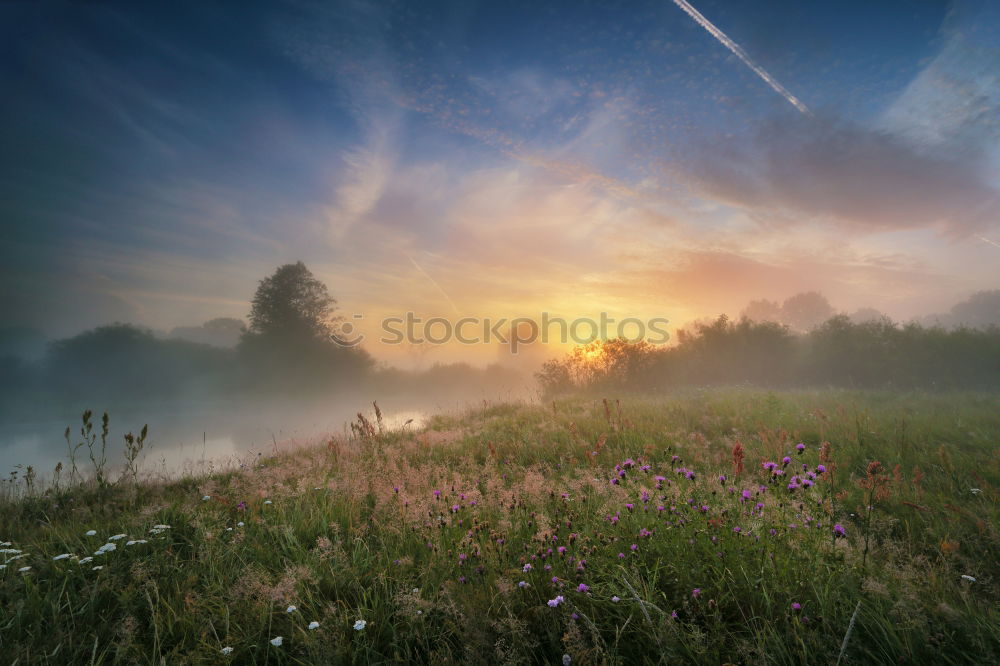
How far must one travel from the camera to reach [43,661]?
251 centimetres

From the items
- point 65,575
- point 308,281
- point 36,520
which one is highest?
point 308,281

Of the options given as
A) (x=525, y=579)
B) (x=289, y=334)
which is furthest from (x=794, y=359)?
(x=289, y=334)

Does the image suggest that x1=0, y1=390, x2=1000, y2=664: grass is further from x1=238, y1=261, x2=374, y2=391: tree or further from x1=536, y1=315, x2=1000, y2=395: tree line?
x1=238, y1=261, x2=374, y2=391: tree

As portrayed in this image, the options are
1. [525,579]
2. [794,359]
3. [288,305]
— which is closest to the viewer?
[525,579]

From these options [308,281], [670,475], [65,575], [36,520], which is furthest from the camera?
[308,281]

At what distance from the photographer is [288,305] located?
36.8m

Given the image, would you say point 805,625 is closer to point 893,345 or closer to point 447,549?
point 447,549

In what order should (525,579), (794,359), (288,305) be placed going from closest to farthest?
(525,579), (794,359), (288,305)

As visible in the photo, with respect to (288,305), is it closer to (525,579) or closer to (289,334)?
(289,334)

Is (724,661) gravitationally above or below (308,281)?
below

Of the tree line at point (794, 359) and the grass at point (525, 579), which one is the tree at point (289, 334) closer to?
the tree line at point (794, 359)

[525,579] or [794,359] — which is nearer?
[525,579]

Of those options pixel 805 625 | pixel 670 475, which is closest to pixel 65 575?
pixel 805 625

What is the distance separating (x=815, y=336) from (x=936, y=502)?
2599 centimetres
